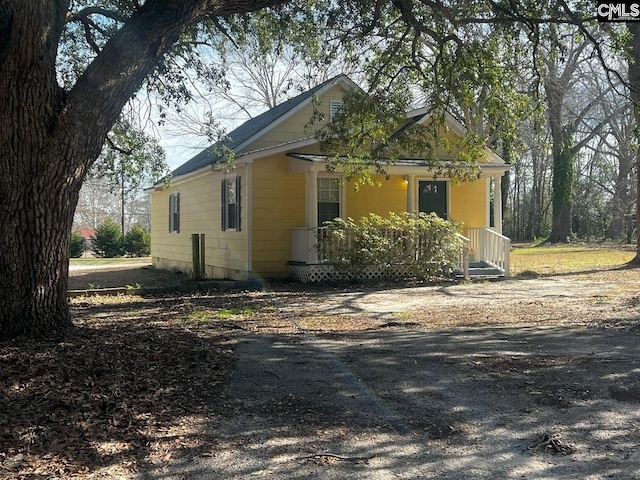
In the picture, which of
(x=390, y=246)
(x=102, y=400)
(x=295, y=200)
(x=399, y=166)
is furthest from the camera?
(x=295, y=200)

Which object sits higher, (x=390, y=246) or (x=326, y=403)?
(x=390, y=246)

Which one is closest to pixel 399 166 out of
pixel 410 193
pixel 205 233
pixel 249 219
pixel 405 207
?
pixel 410 193

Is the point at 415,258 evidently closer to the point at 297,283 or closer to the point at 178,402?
the point at 297,283

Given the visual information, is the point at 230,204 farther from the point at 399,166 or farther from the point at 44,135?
the point at 44,135

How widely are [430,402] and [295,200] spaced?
11.1 meters

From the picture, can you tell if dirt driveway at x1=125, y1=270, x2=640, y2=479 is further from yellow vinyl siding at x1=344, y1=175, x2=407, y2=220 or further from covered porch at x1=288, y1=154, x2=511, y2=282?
yellow vinyl siding at x1=344, y1=175, x2=407, y2=220

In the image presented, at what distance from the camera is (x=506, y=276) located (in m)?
15.2

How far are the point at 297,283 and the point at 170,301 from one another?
3.64 metres

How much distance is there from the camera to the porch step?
15.2 meters

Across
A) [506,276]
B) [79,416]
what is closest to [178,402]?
[79,416]

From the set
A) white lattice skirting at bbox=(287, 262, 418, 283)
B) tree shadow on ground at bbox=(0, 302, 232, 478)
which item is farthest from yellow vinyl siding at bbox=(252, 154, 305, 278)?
tree shadow on ground at bbox=(0, 302, 232, 478)

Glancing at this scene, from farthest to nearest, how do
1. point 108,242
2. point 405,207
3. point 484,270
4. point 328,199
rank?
1. point 108,242
2. point 405,207
3. point 328,199
4. point 484,270

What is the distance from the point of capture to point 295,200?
49.8ft

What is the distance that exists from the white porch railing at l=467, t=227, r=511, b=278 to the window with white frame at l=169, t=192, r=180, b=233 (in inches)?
393
